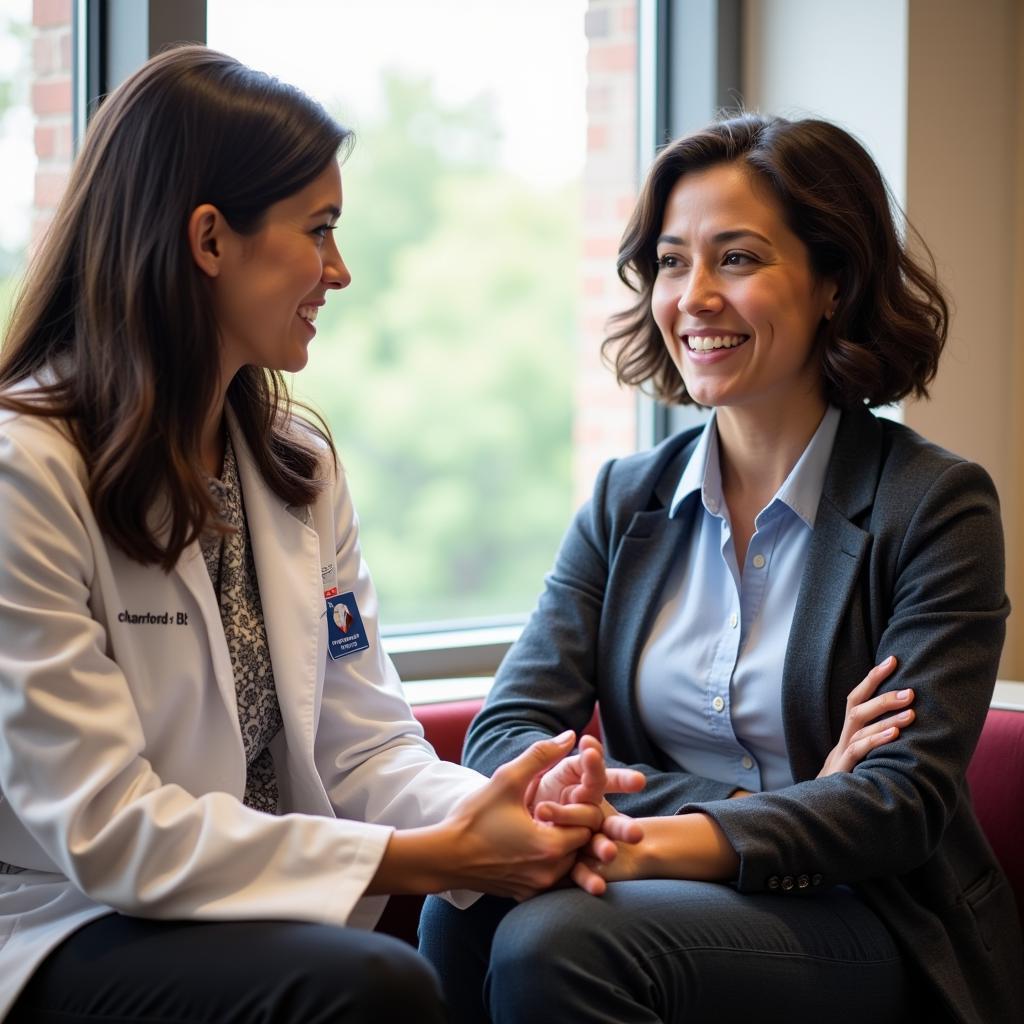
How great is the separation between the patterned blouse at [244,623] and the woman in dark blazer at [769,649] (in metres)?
0.37

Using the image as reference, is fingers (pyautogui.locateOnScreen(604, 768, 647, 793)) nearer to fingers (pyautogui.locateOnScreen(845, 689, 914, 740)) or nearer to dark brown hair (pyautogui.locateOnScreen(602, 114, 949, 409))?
fingers (pyautogui.locateOnScreen(845, 689, 914, 740))

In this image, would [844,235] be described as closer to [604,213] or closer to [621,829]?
[621,829]

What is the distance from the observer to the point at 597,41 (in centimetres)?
324

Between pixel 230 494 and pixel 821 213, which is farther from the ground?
pixel 821 213

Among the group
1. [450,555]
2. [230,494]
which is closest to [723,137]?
[230,494]

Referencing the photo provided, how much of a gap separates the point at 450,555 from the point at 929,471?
1766 millimetres

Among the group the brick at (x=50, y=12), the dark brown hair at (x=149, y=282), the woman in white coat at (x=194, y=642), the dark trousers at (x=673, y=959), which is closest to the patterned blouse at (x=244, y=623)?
the woman in white coat at (x=194, y=642)

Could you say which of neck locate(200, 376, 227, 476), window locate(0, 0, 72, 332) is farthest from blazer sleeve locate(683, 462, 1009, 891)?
window locate(0, 0, 72, 332)

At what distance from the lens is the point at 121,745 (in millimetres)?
1479

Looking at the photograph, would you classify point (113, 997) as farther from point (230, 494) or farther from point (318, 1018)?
point (230, 494)

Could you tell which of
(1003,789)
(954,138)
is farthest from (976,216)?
(1003,789)

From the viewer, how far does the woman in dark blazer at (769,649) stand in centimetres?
170

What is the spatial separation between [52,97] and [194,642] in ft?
3.84

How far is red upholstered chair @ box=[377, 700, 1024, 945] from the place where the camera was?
216cm
